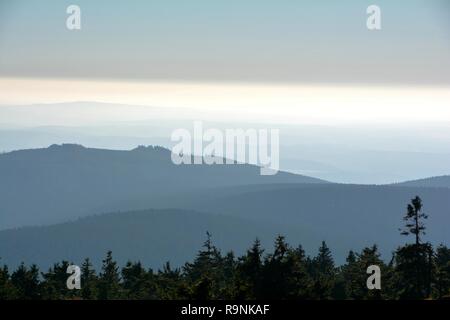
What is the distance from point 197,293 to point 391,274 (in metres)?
27.0

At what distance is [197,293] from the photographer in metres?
50.8
